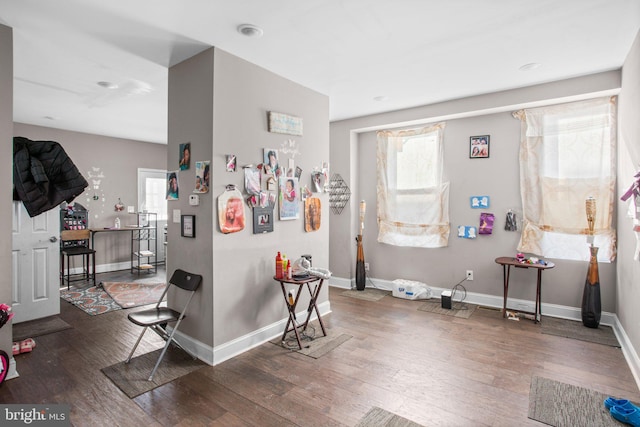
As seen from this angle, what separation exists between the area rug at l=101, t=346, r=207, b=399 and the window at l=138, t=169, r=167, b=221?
15.8ft

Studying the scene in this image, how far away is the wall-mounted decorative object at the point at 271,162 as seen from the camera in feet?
10.6

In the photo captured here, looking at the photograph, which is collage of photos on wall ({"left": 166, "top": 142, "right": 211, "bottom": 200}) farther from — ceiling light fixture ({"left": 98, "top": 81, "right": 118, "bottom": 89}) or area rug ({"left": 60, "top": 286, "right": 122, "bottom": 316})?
area rug ({"left": 60, "top": 286, "right": 122, "bottom": 316})

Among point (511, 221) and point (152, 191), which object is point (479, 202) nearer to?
point (511, 221)

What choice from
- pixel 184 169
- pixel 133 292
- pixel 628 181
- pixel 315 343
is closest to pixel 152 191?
pixel 133 292

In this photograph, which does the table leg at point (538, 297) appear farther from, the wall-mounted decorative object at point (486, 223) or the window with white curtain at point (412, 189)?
the window with white curtain at point (412, 189)

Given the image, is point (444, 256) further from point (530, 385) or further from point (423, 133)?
point (530, 385)

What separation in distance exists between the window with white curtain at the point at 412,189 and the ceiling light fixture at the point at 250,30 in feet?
9.29

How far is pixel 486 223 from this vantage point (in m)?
4.27

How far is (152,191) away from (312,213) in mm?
4850

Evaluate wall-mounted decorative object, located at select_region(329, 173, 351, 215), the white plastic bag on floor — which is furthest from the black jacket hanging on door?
the white plastic bag on floor

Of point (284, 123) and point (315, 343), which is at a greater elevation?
point (284, 123)

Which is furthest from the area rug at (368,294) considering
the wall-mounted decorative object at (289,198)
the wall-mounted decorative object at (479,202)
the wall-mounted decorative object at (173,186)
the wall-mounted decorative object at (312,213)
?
the wall-mounted decorative object at (173,186)

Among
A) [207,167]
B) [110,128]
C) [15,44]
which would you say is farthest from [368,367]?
[110,128]

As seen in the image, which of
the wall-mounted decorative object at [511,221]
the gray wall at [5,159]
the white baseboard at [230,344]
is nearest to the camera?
the gray wall at [5,159]
